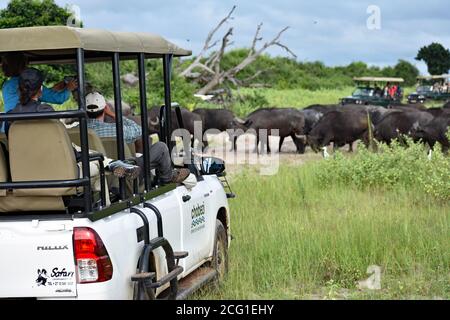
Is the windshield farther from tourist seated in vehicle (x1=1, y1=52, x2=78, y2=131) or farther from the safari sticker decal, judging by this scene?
tourist seated in vehicle (x1=1, y1=52, x2=78, y2=131)

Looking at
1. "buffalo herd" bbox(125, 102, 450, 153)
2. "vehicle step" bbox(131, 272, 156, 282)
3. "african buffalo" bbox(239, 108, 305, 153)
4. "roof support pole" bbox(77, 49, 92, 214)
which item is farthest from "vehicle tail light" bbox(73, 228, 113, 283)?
"african buffalo" bbox(239, 108, 305, 153)

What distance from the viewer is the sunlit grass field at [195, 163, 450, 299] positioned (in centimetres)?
833

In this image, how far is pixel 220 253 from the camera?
861cm

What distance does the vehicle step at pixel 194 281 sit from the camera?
6963 millimetres

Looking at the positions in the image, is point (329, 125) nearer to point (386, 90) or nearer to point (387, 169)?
point (387, 169)

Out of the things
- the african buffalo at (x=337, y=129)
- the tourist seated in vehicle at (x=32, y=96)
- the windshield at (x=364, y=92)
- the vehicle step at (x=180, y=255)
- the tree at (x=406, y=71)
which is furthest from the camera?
the tree at (x=406, y=71)

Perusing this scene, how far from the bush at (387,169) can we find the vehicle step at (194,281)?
6915 mm

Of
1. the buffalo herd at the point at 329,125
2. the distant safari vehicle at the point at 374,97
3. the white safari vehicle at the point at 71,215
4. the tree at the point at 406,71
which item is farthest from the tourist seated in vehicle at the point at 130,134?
the tree at the point at 406,71

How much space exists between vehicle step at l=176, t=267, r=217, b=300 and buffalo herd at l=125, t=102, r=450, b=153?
15.8m

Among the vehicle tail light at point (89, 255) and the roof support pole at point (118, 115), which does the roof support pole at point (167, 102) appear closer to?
the roof support pole at point (118, 115)

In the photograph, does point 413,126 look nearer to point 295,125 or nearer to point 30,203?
point 295,125

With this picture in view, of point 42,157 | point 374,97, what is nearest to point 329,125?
point 42,157

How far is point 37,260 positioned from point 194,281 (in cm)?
216

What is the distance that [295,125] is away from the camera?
27.0 metres
